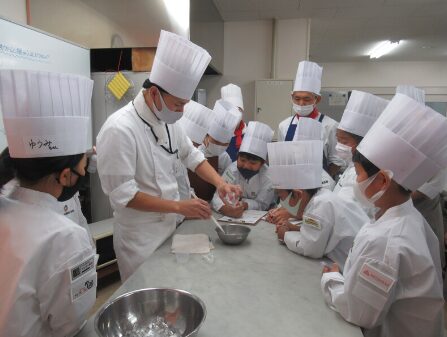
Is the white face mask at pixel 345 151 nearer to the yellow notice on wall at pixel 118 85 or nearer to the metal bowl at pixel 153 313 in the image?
the metal bowl at pixel 153 313

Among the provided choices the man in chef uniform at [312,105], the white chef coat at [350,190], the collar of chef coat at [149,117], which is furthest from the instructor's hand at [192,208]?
the man in chef uniform at [312,105]

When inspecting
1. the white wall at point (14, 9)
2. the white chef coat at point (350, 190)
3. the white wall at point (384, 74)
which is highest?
the white wall at point (384, 74)

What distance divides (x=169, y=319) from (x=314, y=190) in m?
0.97

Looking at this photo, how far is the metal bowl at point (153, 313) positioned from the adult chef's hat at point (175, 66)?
0.88m

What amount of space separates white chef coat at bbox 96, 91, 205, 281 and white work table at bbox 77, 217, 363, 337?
11 cm

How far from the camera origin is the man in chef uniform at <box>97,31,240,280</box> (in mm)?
1371

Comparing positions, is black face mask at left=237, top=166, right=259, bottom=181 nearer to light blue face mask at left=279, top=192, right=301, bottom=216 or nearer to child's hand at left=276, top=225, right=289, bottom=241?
light blue face mask at left=279, top=192, right=301, bottom=216

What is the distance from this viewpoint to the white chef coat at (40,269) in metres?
0.73

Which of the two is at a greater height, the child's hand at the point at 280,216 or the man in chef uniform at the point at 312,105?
the man in chef uniform at the point at 312,105

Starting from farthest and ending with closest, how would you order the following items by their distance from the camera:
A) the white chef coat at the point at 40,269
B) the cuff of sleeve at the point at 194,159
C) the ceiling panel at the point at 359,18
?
1. the ceiling panel at the point at 359,18
2. the cuff of sleeve at the point at 194,159
3. the white chef coat at the point at 40,269

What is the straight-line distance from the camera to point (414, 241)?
95 cm

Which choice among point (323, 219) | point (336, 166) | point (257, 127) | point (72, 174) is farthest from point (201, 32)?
point (72, 174)

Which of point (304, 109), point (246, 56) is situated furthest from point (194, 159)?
point (246, 56)

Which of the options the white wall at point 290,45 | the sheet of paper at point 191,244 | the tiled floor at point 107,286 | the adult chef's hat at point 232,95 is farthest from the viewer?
the white wall at point 290,45
